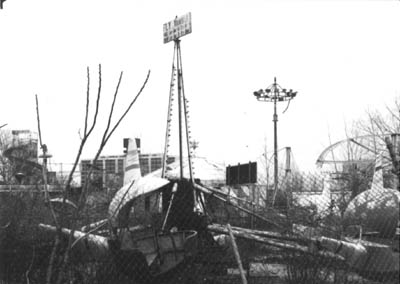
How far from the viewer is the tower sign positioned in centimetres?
727

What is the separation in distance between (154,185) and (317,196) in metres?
2.42

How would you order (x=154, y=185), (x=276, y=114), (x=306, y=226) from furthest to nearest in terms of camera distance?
1. (x=276, y=114)
2. (x=154, y=185)
3. (x=306, y=226)

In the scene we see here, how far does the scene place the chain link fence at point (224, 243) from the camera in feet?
20.8

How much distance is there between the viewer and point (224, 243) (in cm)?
762

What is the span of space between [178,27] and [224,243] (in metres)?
2.72

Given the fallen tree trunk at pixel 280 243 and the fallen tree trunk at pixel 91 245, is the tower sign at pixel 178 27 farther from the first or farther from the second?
the fallen tree trunk at pixel 91 245

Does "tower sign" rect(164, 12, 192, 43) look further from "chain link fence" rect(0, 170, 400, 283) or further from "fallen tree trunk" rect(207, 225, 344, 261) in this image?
"fallen tree trunk" rect(207, 225, 344, 261)

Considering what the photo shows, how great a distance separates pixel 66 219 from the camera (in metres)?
6.56

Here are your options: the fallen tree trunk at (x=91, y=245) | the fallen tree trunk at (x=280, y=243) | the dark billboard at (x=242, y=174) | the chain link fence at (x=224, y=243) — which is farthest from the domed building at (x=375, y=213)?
the fallen tree trunk at (x=91, y=245)

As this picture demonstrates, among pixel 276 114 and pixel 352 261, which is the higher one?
pixel 276 114

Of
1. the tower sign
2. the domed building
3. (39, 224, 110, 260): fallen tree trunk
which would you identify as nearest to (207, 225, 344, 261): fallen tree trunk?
the domed building

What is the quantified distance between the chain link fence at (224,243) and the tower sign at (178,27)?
2.09m

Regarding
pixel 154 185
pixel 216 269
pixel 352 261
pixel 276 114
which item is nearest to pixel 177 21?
pixel 154 185

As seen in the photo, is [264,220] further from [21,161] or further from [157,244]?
[21,161]
